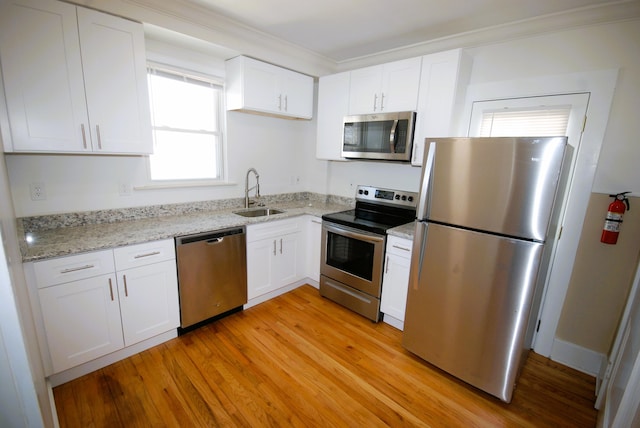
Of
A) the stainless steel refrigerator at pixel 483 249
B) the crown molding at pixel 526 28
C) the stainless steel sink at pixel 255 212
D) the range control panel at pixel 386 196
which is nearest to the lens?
the stainless steel refrigerator at pixel 483 249

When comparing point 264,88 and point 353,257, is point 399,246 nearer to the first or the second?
point 353,257

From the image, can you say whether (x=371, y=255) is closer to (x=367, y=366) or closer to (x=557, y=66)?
(x=367, y=366)

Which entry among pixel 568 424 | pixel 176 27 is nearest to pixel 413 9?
pixel 176 27

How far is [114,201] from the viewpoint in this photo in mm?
2375

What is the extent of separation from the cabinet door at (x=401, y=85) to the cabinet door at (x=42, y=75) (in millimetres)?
2394

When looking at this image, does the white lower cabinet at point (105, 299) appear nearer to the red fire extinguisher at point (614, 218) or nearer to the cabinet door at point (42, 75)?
the cabinet door at point (42, 75)

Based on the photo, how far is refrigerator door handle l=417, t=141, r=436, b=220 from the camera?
196 centimetres

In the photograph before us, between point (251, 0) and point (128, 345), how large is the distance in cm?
273

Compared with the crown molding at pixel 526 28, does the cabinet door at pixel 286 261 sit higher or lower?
lower

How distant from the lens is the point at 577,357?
2223mm

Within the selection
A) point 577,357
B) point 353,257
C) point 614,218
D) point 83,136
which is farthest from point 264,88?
point 577,357

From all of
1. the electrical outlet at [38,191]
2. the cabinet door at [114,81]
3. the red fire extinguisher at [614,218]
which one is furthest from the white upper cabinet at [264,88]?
the red fire extinguisher at [614,218]

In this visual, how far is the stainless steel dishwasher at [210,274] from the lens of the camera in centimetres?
230

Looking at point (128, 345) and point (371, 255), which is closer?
point (128, 345)
